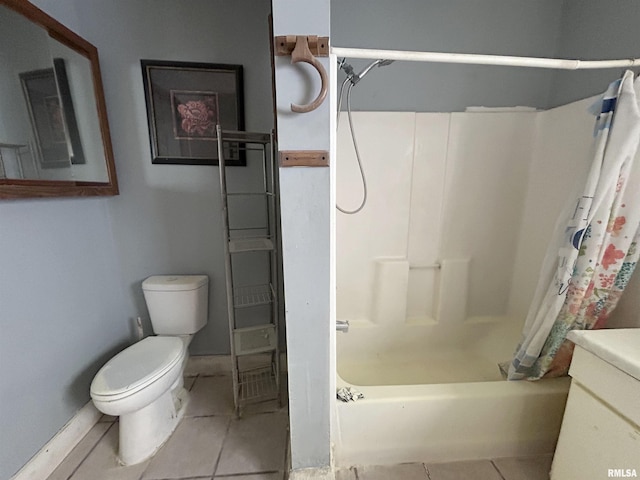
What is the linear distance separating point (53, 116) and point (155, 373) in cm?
127

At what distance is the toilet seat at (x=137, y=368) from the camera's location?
1149 mm

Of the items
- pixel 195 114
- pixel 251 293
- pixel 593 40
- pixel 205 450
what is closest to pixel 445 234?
pixel 593 40

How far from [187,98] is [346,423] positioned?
1.76m

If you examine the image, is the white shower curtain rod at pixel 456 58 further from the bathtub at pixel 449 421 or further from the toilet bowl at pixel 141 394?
the toilet bowl at pixel 141 394

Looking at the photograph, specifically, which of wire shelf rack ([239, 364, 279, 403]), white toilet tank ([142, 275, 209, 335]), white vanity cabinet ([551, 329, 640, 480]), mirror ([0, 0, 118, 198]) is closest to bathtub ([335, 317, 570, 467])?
white vanity cabinet ([551, 329, 640, 480])

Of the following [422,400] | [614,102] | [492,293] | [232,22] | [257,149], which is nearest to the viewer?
[614,102]

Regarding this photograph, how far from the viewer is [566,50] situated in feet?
4.99

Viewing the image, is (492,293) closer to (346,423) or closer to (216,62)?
(346,423)

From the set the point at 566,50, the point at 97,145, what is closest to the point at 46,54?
the point at 97,145

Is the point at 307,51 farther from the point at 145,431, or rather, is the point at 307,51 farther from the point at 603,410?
the point at 145,431

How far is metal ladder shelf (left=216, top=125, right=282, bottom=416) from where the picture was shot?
4.54ft

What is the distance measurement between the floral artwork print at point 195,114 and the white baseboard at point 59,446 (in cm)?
151

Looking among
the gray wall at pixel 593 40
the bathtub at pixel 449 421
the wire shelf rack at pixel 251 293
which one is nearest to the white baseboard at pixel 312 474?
the bathtub at pixel 449 421

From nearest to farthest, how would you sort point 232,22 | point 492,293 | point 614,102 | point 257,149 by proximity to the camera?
point 614,102 → point 232,22 → point 257,149 → point 492,293
